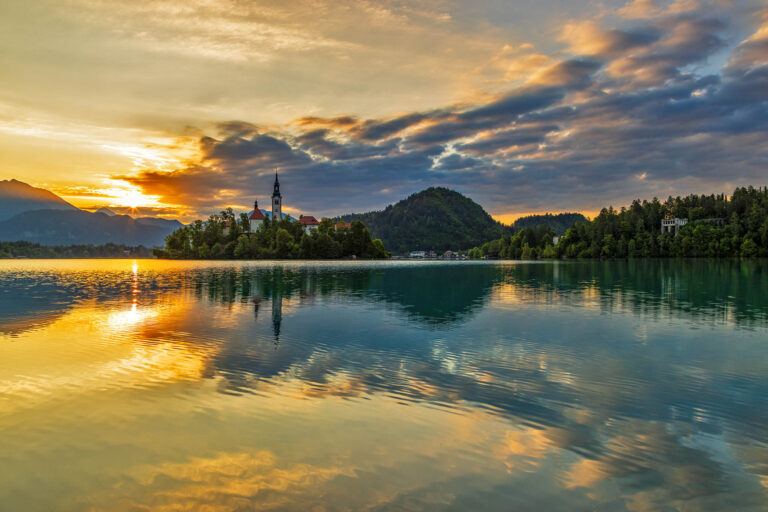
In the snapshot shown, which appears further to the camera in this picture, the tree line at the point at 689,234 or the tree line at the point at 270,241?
the tree line at the point at 270,241

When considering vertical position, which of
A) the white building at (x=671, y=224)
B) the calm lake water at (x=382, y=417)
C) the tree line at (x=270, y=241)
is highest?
the white building at (x=671, y=224)

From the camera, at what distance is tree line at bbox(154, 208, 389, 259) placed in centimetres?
17662

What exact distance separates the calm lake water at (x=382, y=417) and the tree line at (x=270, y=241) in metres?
155

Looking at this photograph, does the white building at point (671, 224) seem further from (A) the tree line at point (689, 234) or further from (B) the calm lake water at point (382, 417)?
(B) the calm lake water at point (382, 417)

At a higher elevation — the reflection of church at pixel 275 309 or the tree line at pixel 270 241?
the tree line at pixel 270 241

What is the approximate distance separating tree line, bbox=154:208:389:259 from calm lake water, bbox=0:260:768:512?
6109 inches

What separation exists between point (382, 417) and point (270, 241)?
177m

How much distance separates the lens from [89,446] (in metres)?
8.25

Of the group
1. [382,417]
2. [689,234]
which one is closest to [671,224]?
[689,234]

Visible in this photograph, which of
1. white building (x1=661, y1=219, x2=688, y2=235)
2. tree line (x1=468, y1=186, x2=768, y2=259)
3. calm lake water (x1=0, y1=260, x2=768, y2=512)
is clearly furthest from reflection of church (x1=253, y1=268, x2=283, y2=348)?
white building (x1=661, y1=219, x2=688, y2=235)

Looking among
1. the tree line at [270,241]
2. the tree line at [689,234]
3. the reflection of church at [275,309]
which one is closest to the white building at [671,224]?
the tree line at [689,234]

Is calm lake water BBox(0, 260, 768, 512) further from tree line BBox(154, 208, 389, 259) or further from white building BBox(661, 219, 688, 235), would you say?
white building BBox(661, 219, 688, 235)

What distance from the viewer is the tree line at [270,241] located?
176625 mm

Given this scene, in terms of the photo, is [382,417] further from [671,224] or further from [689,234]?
[671,224]
